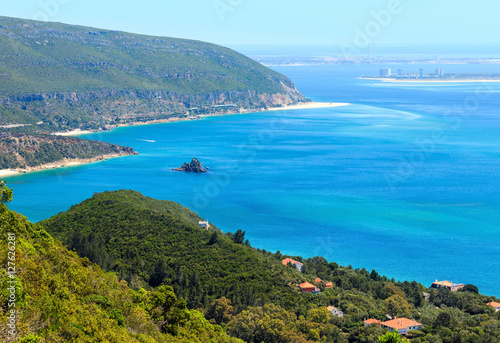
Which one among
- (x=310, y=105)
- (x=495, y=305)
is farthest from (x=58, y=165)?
(x=310, y=105)

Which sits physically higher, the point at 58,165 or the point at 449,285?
the point at 449,285

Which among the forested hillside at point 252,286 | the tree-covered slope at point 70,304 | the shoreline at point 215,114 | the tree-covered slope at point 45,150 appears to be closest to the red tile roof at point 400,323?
the forested hillside at point 252,286

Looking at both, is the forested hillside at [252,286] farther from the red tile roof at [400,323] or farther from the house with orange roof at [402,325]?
the red tile roof at [400,323]

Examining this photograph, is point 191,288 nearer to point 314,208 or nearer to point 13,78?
point 314,208

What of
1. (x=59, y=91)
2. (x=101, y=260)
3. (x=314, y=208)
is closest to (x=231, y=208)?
(x=314, y=208)

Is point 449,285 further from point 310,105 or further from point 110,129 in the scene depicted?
point 310,105

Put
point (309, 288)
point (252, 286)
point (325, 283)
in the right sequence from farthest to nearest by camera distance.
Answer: point (325, 283) < point (309, 288) < point (252, 286)

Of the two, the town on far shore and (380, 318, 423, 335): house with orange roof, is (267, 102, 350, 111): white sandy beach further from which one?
(380, 318, 423, 335): house with orange roof

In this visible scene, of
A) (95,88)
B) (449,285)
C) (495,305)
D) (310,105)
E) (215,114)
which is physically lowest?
(449,285)
